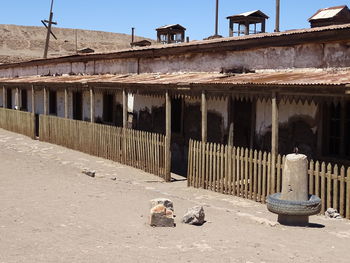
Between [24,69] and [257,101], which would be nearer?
[257,101]

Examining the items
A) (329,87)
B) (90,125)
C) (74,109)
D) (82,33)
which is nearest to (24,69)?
(74,109)

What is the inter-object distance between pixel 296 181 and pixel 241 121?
15.3 ft

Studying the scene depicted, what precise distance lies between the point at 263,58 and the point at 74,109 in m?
10.2

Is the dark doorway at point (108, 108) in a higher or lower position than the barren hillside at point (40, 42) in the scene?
lower

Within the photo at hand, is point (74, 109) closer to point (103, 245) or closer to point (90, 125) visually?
point (90, 125)

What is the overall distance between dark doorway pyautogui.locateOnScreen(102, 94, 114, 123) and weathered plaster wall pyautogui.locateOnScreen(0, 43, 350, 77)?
1057mm

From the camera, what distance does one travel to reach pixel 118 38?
308 feet

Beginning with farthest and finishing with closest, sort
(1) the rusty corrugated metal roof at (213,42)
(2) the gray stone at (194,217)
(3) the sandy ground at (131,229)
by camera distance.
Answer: (1) the rusty corrugated metal roof at (213,42)
(2) the gray stone at (194,217)
(3) the sandy ground at (131,229)

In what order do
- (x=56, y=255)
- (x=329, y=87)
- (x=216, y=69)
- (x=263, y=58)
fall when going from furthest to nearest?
(x=216, y=69)
(x=263, y=58)
(x=329, y=87)
(x=56, y=255)

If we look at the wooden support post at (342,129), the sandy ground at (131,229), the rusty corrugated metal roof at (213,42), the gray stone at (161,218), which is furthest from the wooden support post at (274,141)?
the gray stone at (161,218)

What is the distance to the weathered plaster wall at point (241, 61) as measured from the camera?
31.2ft

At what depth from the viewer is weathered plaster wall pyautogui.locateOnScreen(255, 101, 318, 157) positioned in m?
9.41

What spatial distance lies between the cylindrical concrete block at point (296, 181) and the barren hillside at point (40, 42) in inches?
2263

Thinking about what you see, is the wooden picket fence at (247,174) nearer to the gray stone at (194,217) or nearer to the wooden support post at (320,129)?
the wooden support post at (320,129)
